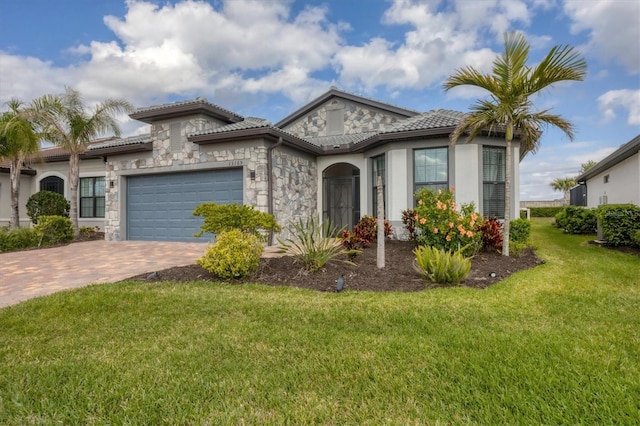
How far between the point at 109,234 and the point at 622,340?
14396 mm

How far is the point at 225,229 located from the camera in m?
6.88

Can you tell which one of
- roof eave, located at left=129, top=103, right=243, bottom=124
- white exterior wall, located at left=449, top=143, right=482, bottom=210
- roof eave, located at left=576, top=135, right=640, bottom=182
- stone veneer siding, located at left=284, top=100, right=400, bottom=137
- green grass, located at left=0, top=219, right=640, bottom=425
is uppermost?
stone veneer siding, located at left=284, top=100, right=400, bottom=137

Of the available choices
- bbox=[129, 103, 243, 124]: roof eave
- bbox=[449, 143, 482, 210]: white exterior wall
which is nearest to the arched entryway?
bbox=[449, 143, 482, 210]: white exterior wall

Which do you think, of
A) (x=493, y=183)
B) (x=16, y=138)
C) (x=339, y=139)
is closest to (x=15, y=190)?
(x=16, y=138)

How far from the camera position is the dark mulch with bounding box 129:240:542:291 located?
5.78 meters

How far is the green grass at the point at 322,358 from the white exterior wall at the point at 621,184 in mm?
7889

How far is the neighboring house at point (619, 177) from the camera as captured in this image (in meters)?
10.6

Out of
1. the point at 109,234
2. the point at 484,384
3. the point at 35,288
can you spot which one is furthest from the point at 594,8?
the point at 109,234

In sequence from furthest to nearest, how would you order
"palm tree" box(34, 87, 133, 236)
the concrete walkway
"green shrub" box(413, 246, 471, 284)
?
"palm tree" box(34, 87, 133, 236) → the concrete walkway → "green shrub" box(413, 246, 471, 284)

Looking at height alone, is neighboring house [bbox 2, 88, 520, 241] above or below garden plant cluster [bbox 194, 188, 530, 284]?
above

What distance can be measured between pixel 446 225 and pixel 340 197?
6.68 m

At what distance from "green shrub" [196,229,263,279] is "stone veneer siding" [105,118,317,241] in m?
4.19

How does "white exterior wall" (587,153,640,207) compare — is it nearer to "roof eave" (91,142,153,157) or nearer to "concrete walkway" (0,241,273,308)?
"concrete walkway" (0,241,273,308)

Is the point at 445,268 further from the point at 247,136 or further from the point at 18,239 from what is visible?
the point at 18,239
